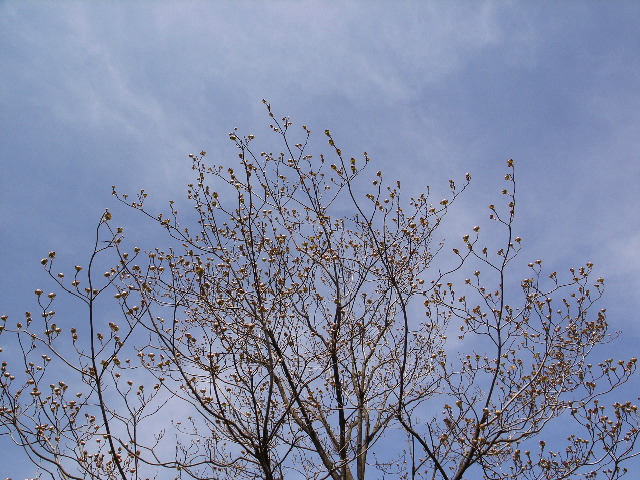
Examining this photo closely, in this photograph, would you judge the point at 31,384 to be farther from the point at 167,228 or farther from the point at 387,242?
the point at 387,242

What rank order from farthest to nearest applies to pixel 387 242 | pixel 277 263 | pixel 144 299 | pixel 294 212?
pixel 294 212
pixel 387 242
pixel 277 263
pixel 144 299

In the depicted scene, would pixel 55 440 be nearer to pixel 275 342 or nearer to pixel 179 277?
pixel 179 277

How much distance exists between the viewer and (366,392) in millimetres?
7566

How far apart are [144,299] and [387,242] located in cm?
334

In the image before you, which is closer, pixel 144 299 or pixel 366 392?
pixel 144 299

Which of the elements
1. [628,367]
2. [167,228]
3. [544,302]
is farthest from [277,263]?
[628,367]

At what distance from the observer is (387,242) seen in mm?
6594

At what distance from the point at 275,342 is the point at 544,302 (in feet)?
12.1

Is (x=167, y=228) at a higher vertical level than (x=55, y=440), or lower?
higher

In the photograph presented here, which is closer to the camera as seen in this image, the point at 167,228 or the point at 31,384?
the point at 31,384

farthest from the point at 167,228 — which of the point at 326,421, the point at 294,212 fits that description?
the point at 326,421

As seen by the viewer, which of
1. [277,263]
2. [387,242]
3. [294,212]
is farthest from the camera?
[294,212]

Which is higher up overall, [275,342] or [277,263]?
[277,263]

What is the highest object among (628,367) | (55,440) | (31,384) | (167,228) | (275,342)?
(167,228)
